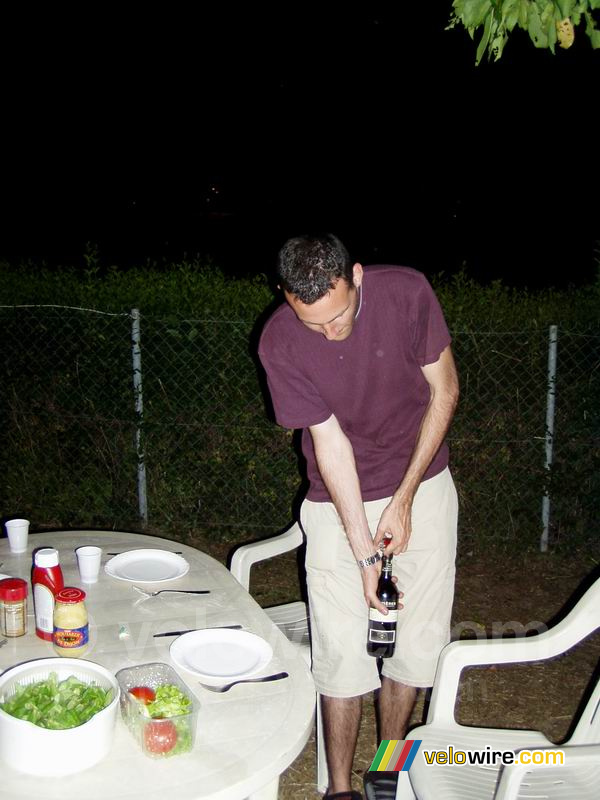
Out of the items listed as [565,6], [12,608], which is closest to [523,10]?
[565,6]

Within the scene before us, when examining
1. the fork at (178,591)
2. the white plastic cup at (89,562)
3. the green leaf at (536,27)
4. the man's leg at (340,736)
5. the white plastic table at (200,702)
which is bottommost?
the man's leg at (340,736)

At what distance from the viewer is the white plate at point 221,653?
6.51 feet

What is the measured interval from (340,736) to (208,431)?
2.77 meters

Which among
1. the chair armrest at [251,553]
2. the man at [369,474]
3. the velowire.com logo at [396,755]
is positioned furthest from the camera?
the chair armrest at [251,553]

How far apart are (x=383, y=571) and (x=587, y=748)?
0.99 metres

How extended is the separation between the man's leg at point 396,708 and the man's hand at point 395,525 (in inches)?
22.7

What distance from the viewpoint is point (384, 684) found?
2.97 metres

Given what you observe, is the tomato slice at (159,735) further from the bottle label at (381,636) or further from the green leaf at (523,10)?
the green leaf at (523,10)

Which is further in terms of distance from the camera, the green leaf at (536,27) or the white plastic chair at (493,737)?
the green leaf at (536,27)

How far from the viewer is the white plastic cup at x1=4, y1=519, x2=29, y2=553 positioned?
8.96 ft

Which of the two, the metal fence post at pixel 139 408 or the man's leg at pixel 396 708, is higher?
the metal fence post at pixel 139 408

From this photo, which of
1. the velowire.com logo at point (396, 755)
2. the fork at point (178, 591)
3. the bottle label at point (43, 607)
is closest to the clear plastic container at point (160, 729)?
the bottle label at point (43, 607)

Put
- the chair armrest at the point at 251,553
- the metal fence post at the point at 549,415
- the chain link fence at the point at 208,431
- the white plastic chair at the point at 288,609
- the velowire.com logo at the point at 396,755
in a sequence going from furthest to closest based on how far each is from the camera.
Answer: the chain link fence at the point at 208,431 → the metal fence post at the point at 549,415 → the chair armrest at the point at 251,553 → the white plastic chair at the point at 288,609 → the velowire.com logo at the point at 396,755

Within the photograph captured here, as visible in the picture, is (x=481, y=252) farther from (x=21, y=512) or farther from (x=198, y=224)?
(x=21, y=512)
